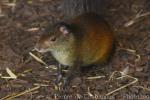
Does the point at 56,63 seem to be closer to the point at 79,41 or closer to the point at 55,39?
the point at 79,41

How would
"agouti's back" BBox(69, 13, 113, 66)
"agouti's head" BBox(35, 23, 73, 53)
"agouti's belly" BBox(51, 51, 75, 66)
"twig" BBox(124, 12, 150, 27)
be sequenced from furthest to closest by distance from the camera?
1. "twig" BBox(124, 12, 150, 27)
2. "agouti's back" BBox(69, 13, 113, 66)
3. "agouti's belly" BBox(51, 51, 75, 66)
4. "agouti's head" BBox(35, 23, 73, 53)

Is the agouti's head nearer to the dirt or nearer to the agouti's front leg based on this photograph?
the agouti's front leg

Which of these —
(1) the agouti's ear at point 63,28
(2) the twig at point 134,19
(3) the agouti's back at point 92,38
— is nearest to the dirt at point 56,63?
(2) the twig at point 134,19

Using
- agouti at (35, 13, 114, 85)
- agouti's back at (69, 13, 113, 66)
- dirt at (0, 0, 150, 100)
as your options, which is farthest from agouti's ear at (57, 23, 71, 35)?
dirt at (0, 0, 150, 100)

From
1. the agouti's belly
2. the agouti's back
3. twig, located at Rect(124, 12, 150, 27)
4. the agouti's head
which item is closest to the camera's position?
the agouti's head

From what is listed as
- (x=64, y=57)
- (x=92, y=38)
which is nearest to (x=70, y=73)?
(x=64, y=57)

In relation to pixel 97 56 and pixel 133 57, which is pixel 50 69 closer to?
pixel 97 56

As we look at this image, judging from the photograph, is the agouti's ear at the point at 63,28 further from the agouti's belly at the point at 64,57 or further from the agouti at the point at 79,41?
the agouti's belly at the point at 64,57
